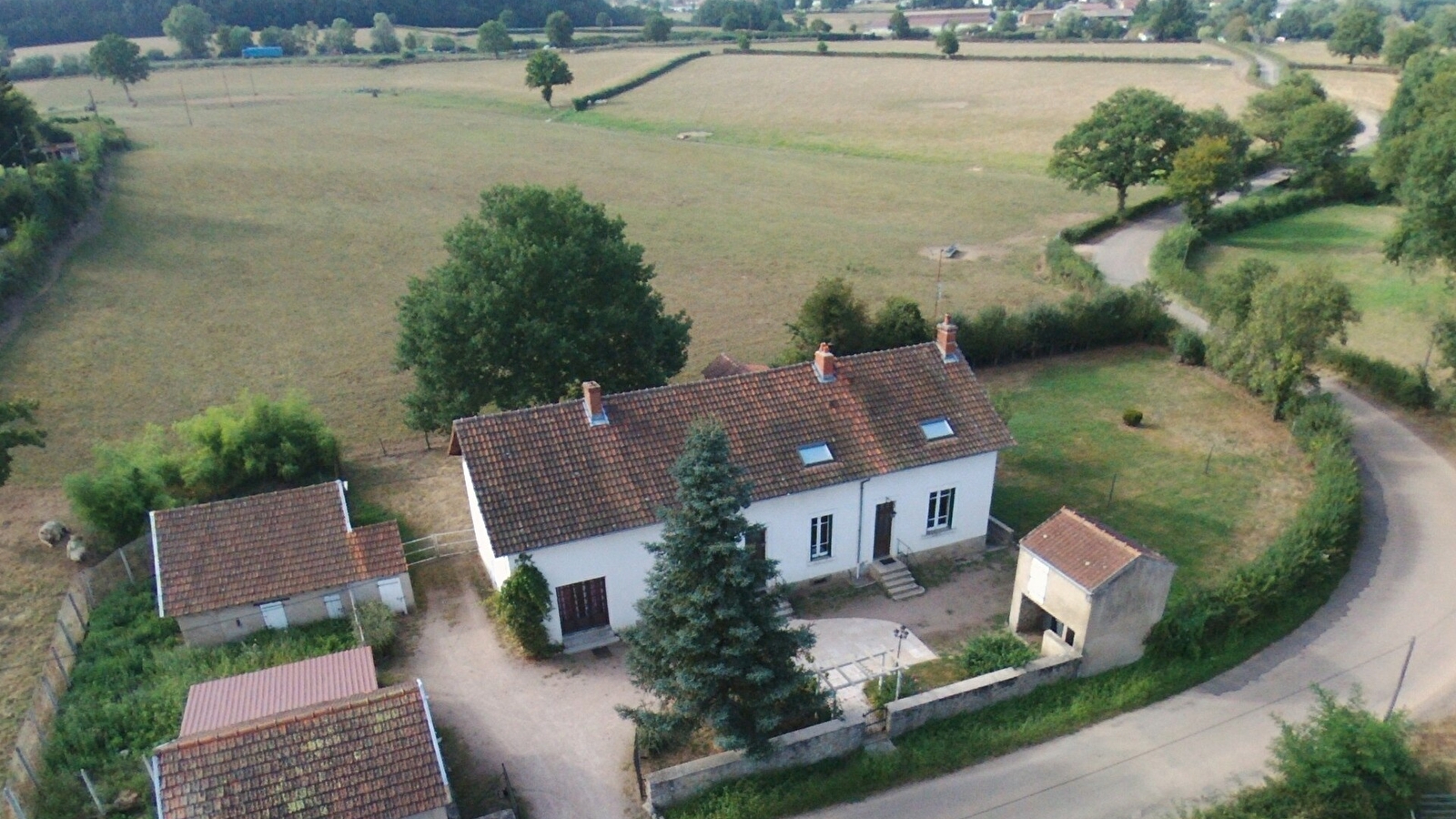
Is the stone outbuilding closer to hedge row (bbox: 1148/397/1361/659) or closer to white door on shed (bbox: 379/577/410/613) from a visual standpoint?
hedge row (bbox: 1148/397/1361/659)

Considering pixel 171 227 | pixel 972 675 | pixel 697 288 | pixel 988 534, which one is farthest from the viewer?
pixel 171 227

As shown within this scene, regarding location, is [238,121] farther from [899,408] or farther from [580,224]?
[899,408]

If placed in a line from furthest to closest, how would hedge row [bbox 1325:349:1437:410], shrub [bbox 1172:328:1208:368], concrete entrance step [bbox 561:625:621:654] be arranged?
shrub [bbox 1172:328:1208:368], hedge row [bbox 1325:349:1437:410], concrete entrance step [bbox 561:625:621:654]

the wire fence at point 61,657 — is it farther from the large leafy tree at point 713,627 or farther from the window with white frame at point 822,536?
the window with white frame at point 822,536

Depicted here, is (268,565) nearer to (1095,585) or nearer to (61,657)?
(61,657)

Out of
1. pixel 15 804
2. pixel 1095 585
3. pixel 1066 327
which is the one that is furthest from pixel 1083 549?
pixel 1066 327

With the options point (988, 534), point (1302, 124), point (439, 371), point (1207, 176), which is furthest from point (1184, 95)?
point (439, 371)

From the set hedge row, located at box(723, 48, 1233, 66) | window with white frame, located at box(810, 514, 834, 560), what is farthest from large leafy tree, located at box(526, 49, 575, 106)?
window with white frame, located at box(810, 514, 834, 560)
